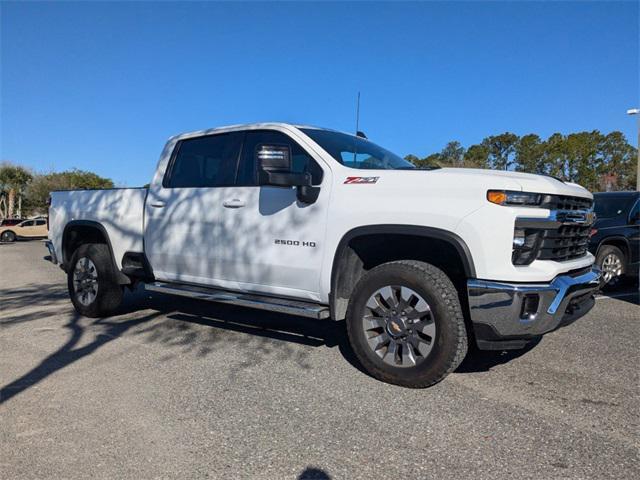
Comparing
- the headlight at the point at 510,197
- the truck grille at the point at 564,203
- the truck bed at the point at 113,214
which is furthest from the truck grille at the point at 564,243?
the truck bed at the point at 113,214

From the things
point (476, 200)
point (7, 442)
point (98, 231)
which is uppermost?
point (476, 200)

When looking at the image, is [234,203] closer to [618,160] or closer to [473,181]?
[473,181]

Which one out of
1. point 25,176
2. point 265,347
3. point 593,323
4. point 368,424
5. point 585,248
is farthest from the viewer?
point 25,176

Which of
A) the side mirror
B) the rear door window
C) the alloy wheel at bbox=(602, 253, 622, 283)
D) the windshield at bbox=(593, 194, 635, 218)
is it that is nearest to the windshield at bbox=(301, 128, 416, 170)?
the side mirror

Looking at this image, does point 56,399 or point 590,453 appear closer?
point 590,453

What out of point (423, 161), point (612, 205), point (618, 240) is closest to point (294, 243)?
point (618, 240)

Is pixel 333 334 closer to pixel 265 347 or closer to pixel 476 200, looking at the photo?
pixel 265 347

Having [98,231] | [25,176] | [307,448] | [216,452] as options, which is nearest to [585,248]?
[307,448]

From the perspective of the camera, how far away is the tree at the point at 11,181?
5094 centimetres

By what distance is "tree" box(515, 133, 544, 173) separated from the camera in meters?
30.0

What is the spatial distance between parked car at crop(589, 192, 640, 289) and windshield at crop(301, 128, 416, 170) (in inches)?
172

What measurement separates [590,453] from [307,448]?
1543 millimetres

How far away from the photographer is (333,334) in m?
5.26

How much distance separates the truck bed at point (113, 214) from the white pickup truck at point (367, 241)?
0.02m
